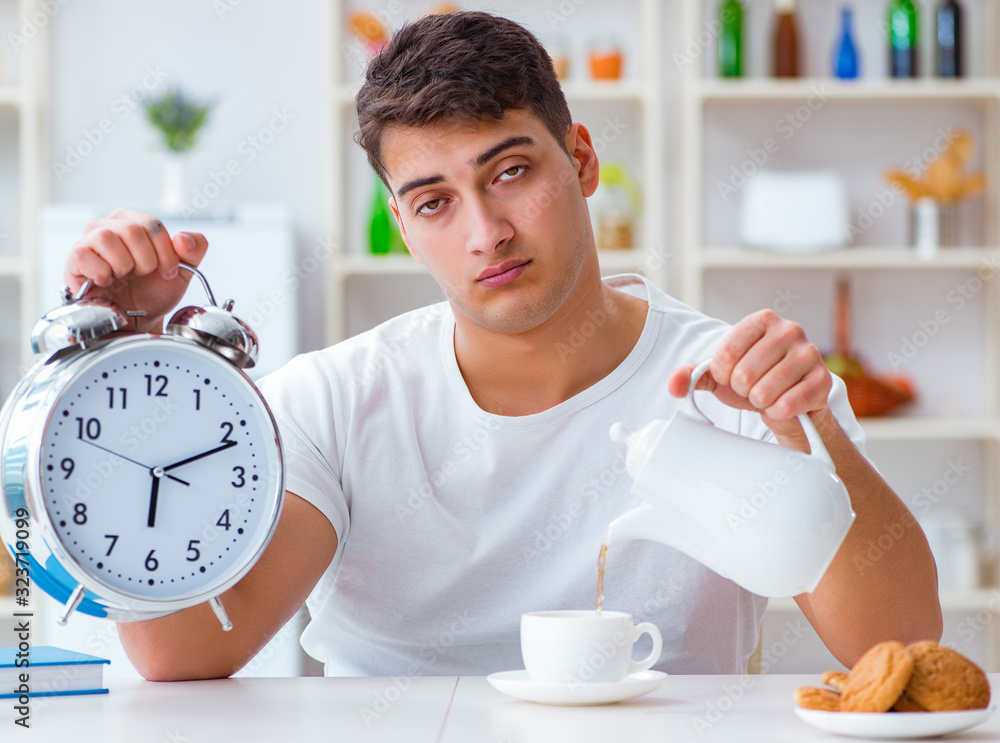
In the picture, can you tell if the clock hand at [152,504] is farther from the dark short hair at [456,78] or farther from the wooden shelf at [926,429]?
the wooden shelf at [926,429]

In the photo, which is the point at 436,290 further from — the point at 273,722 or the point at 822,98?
the point at 273,722

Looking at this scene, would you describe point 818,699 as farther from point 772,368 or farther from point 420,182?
point 420,182

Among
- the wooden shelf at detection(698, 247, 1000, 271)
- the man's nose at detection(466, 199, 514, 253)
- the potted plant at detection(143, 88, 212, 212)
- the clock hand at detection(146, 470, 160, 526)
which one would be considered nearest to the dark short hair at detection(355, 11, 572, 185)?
the man's nose at detection(466, 199, 514, 253)

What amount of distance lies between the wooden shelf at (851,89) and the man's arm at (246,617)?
220cm

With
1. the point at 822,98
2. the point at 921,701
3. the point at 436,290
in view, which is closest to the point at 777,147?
the point at 822,98

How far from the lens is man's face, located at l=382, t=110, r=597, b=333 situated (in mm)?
1339

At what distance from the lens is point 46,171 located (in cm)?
326

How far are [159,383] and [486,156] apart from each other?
0.55 meters

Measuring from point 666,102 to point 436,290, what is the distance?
920mm

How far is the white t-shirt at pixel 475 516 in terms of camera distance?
1354 millimetres

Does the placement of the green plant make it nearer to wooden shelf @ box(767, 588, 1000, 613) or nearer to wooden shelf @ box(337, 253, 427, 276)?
wooden shelf @ box(337, 253, 427, 276)

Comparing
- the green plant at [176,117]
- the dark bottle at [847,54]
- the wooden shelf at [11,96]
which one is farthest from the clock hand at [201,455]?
the dark bottle at [847,54]

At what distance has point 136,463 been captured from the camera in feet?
3.08

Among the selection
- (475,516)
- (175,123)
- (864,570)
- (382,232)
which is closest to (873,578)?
(864,570)
